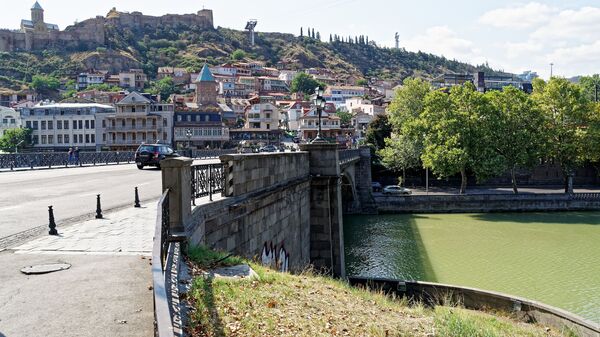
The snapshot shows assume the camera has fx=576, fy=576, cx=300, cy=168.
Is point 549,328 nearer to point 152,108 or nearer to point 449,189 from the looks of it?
point 449,189

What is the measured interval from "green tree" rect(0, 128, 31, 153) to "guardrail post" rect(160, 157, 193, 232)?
288 ft

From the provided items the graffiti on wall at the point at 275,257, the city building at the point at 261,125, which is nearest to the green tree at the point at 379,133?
the city building at the point at 261,125

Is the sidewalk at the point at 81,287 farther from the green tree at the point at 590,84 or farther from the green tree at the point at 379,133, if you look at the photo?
the green tree at the point at 590,84

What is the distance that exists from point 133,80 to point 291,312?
17533cm

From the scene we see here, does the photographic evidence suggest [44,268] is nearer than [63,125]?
Yes

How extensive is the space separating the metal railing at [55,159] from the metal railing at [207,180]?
2725 cm

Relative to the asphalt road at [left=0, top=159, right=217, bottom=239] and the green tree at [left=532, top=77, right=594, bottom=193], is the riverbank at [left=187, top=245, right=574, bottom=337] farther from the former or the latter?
the green tree at [left=532, top=77, right=594, bottom=193]

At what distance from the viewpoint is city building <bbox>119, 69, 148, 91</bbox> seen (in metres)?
172

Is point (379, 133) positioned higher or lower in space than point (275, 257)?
higher

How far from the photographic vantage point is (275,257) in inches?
610

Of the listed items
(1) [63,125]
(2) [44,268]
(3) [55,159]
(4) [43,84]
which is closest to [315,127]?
(1) [63,125]

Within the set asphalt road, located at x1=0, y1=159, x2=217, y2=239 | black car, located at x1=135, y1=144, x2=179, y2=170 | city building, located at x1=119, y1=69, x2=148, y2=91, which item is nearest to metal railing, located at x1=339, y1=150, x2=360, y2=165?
black car, located at x1=135, y1=144, x2=179, y2=170

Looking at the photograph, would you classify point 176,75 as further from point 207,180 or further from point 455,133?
point 207,180

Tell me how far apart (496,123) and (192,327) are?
50.9 m
